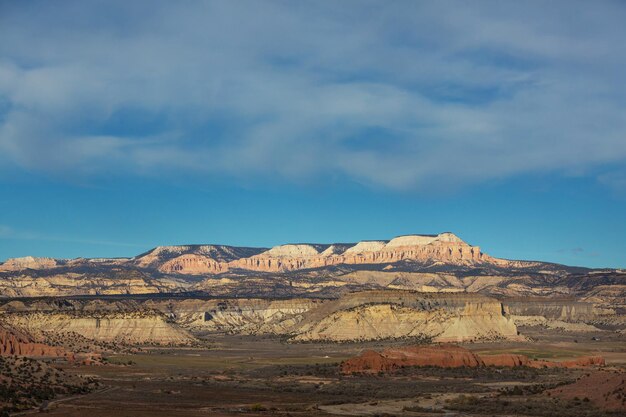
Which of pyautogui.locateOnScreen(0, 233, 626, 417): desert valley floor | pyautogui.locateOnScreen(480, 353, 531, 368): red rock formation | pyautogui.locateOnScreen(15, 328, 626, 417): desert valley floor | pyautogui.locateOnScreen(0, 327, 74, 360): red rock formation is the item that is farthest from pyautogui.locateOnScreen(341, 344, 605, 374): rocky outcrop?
pyautogui.locateOnScreen(0, 327, 74, 360): red rock formation

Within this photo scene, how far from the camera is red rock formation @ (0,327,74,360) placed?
12388 centimetres

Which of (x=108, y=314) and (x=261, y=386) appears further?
(x=108, y=314)

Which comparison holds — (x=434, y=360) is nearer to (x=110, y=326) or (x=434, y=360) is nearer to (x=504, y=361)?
(x=504, y=361)

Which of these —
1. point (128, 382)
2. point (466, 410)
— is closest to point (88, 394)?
point (128, 382)

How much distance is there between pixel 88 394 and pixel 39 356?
153ft

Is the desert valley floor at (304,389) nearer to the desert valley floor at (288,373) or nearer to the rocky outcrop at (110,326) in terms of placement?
the desert valley floor at (288,373)

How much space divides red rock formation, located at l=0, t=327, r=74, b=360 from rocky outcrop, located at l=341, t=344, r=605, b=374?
136 ft

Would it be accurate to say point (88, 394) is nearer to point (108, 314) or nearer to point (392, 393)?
point (392, 393)

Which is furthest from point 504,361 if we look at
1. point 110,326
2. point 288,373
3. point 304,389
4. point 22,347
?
point 110,326

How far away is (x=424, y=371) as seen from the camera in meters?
119

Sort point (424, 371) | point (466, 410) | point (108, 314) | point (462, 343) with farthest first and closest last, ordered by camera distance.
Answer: point (108, 314) → point (462, 343) → point (424, 371) → point (466, 410)

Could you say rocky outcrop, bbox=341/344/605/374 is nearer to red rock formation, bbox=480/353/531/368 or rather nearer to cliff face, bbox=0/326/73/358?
red rock formation, bbox=480/353/531/368

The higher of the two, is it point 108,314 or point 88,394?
point 108,314

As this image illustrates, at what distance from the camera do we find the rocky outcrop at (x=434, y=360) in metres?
119
